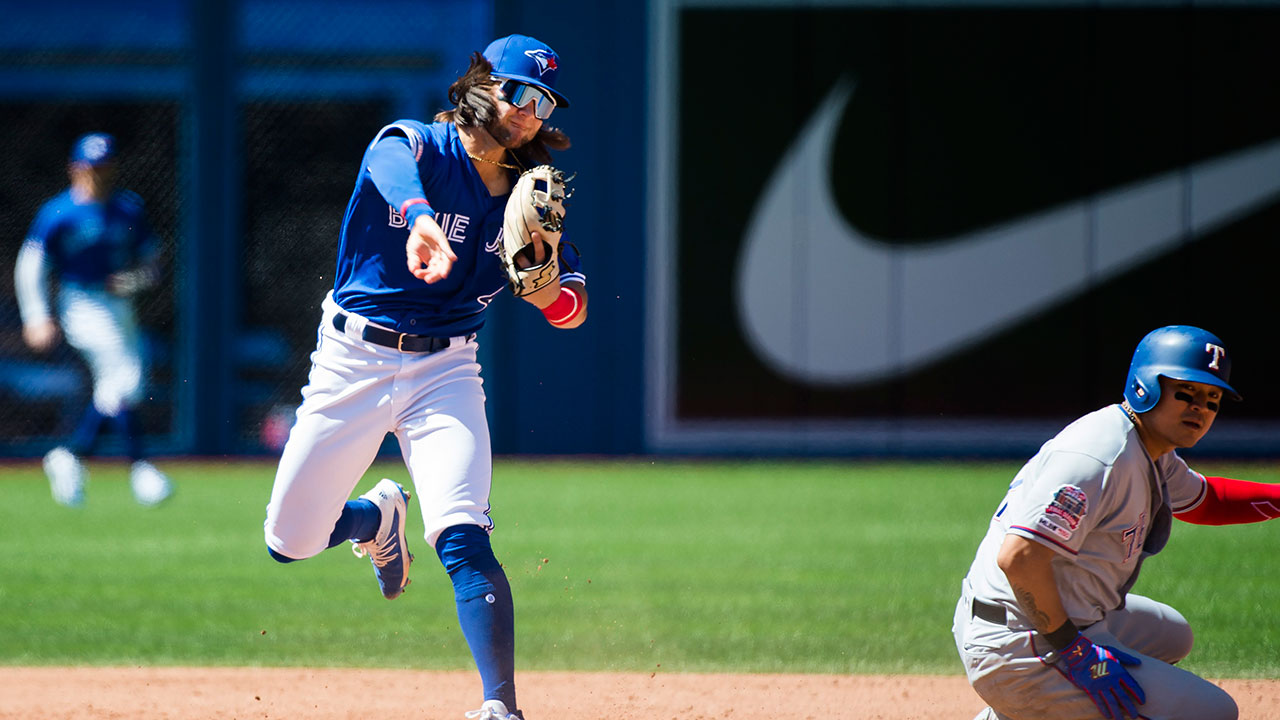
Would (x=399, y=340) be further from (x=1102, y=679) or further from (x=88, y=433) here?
(x=88, y=433)

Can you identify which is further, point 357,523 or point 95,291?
point 95,291

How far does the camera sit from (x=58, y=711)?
15.5 ft

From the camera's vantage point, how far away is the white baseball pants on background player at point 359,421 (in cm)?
423

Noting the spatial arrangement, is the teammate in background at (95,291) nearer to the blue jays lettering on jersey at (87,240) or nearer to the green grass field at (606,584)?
the blue jays lettering on jersey at (87,240)

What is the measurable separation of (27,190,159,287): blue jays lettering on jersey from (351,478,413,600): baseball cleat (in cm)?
579

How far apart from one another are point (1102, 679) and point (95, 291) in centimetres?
818

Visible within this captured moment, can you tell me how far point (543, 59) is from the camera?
4270 millimetres

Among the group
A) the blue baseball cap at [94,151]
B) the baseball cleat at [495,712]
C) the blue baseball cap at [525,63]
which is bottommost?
the baseball cleat at [495,712]

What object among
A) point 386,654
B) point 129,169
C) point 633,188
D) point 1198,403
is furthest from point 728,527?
point 129,169

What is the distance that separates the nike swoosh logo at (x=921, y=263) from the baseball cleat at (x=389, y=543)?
873cm

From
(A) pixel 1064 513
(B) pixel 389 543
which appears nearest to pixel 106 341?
(B) pixel 389 543

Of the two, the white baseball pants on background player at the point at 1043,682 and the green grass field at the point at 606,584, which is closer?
the white baseball pants on background player at the point at 1043,682

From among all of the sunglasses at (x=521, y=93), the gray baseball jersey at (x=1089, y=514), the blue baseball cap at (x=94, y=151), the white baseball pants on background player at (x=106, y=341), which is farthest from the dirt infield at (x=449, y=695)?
the blue baseball cap at (x=94, y=151)

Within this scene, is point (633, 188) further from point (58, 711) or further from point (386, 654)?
point (58, 711)
